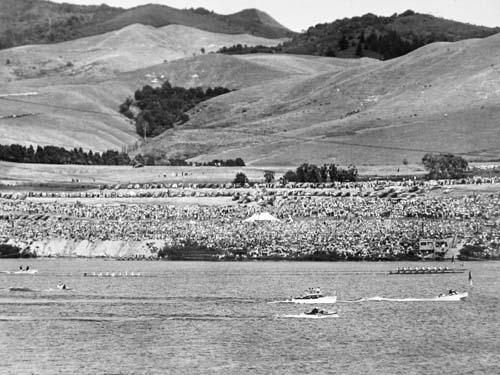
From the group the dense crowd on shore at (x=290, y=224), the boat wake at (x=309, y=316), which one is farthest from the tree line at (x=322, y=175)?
the boat wake at (x=309, y=316)

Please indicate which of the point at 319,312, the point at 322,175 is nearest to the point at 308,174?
the point at 322,175

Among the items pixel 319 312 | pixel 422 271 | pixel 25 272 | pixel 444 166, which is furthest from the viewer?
pixel 444 166

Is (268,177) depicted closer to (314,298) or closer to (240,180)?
(240,180)

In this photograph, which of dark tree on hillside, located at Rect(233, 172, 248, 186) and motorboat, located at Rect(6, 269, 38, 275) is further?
dark tree on hillside, located at Rect(233, 172, 248, 186)

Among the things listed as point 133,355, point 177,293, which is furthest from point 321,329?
point 177,293

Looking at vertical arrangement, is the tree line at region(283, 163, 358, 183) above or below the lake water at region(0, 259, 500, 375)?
above

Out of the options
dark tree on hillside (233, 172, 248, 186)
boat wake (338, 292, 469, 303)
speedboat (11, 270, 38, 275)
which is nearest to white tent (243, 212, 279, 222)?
speedboat (11, 270, 38, 275)

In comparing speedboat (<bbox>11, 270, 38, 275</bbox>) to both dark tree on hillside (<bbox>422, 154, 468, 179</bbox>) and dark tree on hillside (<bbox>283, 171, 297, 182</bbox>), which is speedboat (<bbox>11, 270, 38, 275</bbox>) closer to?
dark tree on hillside (<bbox>283, 171, 297, 182</bbox>)
